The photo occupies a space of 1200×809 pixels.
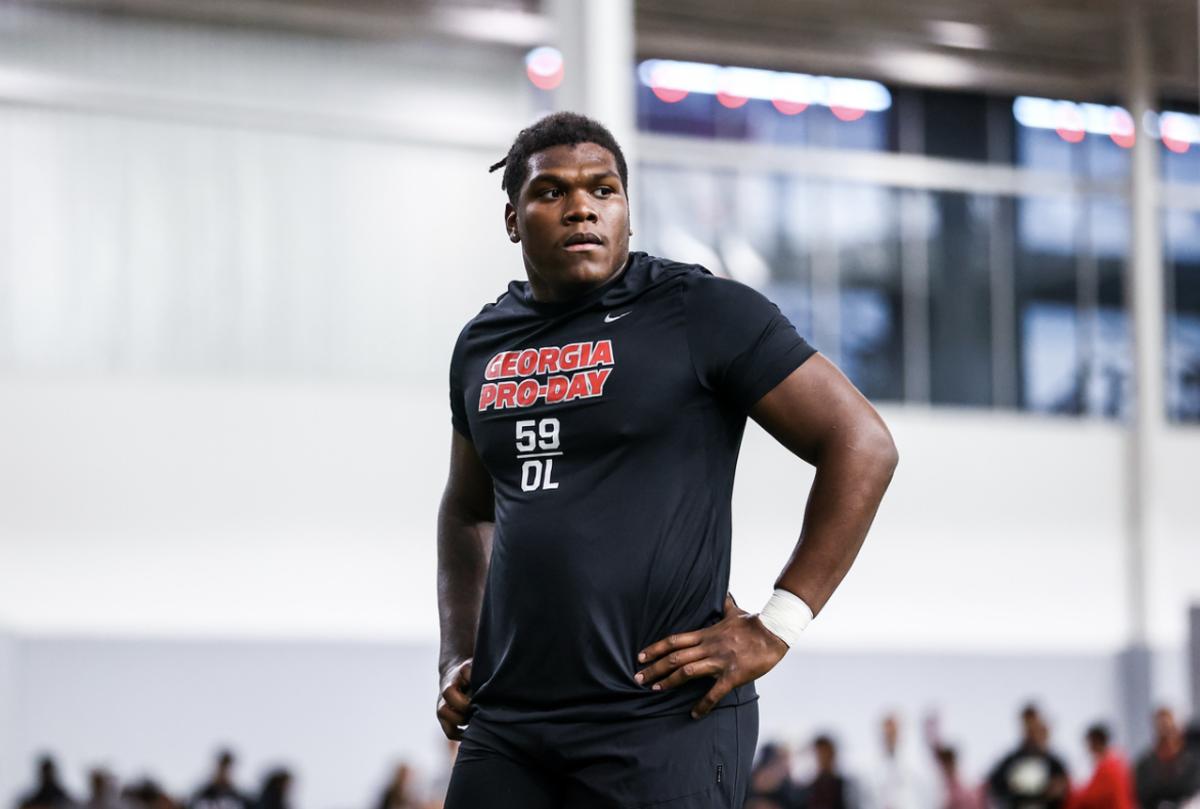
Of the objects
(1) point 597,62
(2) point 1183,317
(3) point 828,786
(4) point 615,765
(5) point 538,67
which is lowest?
(3) point 828,786

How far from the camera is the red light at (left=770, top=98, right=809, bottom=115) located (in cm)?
1652

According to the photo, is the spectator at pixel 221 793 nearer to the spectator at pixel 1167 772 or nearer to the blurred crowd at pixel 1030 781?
the blurred crowd at pixel 1030 781

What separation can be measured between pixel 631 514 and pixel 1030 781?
9492mm

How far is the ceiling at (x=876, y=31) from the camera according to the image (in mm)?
14688

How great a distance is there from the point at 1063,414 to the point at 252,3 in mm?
8077

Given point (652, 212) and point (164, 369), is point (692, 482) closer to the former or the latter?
point (164, 369)

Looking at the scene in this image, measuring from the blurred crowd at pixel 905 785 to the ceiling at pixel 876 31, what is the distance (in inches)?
232

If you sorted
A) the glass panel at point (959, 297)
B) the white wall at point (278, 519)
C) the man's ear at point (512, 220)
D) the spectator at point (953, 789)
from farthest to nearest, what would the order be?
the glass panel at point (959, 297), the white wall at point (278, 519), the spectator at point (953, 789), the man's ear at point (512, 220)

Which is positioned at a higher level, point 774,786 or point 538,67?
point 538,67

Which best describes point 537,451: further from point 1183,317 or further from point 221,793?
point 1183,317

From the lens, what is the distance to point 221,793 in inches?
473

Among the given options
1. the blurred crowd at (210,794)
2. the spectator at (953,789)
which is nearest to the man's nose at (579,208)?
the blurred crowd at (210,794)

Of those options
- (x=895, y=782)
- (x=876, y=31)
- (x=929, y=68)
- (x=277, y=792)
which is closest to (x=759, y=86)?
(x=876, y=31)

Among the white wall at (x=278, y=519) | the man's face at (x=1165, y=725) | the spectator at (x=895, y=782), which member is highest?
the white wall at (x=278, y=519)
